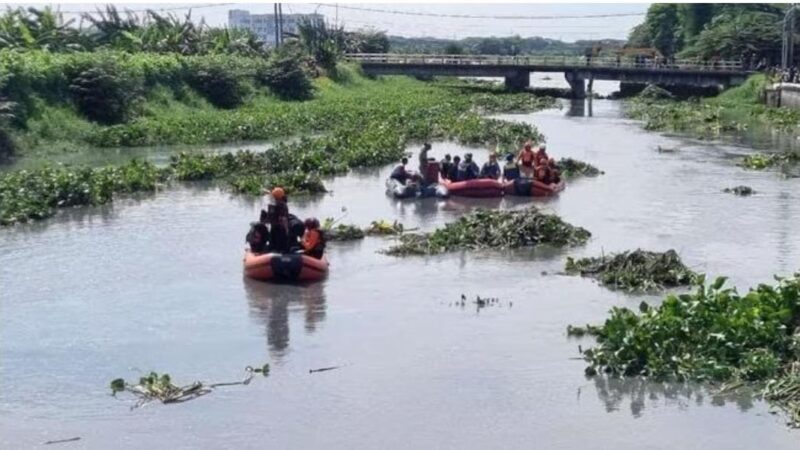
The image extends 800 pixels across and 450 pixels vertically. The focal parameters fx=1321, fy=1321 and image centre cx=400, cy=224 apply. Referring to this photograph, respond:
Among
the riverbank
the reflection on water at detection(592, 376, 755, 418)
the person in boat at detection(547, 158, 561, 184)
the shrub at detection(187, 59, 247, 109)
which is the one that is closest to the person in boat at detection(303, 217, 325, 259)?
the reflection on water at detection(592, 376, 755, 418)

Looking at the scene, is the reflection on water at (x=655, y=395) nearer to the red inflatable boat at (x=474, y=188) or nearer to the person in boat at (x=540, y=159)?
the red inflatable boat at (x=474, y=188)

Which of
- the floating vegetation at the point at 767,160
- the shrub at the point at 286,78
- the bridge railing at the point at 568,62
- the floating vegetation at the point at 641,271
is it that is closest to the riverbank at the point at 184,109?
the shrub at the point at 286,78

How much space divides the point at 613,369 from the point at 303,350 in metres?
3.96

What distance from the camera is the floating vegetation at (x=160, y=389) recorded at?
14.6 meters

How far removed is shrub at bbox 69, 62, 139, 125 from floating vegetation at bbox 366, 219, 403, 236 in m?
23.5

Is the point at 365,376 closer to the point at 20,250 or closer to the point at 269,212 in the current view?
the point at 269,212

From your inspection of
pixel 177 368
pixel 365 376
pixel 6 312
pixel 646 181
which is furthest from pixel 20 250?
pixel 646 181

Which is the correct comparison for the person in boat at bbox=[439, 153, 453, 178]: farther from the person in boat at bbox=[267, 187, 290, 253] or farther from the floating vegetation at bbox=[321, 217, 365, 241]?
the person in boat at bbox=[267, 187, 290, 253]

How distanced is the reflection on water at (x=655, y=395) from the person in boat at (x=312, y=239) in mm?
6781

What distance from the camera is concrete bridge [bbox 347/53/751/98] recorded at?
2945 inches

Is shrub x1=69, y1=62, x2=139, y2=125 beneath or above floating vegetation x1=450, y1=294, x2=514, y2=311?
above

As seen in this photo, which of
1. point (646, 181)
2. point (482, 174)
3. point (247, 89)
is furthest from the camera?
point (247, 89)

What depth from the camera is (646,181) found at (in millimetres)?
34031

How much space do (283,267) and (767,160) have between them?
2153 cm
